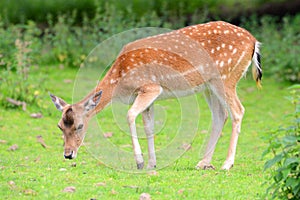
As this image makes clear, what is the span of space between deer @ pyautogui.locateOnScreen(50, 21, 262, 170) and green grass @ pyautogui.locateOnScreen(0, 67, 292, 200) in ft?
1.75

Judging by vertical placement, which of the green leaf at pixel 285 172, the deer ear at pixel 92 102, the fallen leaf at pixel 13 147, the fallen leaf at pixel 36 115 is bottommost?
the fallen leaf at pixel 36 115

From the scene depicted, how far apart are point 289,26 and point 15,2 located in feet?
21.4

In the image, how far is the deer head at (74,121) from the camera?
7.86 metres

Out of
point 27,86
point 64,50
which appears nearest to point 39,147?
point 27,86

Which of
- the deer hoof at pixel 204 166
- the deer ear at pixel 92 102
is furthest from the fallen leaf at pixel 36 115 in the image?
the deer hoof at pixel 204 166

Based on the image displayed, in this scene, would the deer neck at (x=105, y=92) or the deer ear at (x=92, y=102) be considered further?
the deer neck at (x=105, y=92)

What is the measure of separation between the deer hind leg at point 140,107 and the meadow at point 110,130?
26 centimetres

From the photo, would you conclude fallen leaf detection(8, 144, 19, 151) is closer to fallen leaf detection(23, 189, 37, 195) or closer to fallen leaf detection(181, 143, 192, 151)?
fallen leaf detection(181, 143, 192, 151)

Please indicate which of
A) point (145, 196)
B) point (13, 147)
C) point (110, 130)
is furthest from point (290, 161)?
point (110, 130)

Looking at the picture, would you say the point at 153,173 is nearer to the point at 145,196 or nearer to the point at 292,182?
the point at 145,196

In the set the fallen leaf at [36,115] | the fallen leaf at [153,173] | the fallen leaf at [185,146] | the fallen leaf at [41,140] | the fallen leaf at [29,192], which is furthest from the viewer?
the fallen leaf at [36,115]

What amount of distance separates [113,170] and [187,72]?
1.60 m

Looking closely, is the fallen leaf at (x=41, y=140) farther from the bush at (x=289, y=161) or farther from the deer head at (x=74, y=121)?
the bush at (x=289, y=161)

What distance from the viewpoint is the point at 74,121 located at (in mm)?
7906
